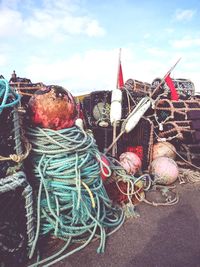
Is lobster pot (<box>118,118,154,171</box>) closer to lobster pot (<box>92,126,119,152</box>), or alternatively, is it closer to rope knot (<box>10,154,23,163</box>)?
lobster pot (<box>92,126,119,152</box>)

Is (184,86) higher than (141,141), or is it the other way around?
(184,86)

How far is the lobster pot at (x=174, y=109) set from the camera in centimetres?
607

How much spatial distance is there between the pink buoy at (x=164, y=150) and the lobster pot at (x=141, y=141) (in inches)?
12.7

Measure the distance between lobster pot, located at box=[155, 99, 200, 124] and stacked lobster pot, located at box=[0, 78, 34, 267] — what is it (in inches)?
162

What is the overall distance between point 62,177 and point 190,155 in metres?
3.73

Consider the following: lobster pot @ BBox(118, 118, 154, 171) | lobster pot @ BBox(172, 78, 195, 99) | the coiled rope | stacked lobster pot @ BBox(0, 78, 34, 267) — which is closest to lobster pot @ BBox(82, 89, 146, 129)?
lobster pot @ BBox(118, 118, 154, 171)

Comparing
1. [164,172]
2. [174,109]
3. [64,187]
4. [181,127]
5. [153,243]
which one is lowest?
[153,243]

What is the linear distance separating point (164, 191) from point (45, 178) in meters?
2.22

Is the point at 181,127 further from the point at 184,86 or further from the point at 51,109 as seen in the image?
the point at 51,109

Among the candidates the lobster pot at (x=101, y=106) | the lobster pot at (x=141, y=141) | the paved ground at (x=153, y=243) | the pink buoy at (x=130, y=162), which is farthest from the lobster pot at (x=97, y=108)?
the paved ground at (x=153, y=243)

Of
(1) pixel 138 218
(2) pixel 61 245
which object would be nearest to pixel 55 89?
(2) pixel 61 245

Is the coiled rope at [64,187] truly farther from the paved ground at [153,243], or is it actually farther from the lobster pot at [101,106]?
the lobster pot at [101,106]

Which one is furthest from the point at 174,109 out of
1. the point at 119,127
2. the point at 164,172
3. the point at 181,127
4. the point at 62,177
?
the point at 62,177

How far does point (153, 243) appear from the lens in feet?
9.39
